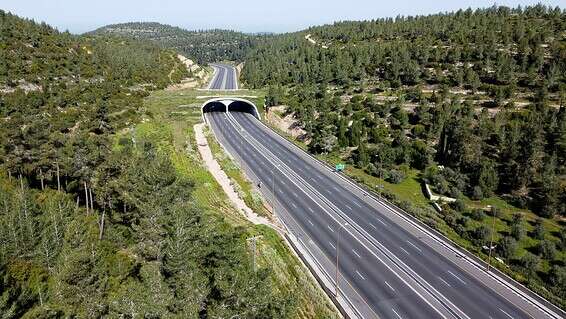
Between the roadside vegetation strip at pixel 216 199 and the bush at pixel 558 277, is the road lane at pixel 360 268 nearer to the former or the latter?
the roadside vegetation strip at pixel 216 199

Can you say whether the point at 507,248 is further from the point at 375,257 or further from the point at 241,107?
the point at 241,107

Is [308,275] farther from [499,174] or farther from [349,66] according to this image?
[349,66]

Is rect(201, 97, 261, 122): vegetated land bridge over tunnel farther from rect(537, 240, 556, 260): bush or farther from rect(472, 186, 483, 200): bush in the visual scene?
rect(537, 240, 556, 260): bush

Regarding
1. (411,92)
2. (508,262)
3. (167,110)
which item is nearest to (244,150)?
(167,110)

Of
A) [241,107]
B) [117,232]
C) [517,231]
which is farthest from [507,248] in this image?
[241,107]

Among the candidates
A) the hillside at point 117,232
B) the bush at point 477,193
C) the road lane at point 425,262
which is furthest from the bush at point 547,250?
the hillside at point 117,232

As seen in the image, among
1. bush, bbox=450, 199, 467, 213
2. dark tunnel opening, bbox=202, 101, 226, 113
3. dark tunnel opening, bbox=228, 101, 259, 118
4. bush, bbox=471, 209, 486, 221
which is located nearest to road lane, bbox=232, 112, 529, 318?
bush, bbox=450, 199, 467, 213
